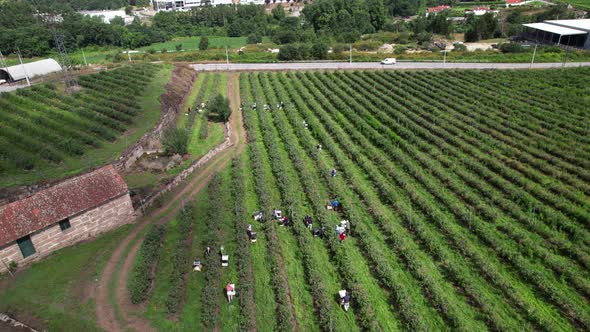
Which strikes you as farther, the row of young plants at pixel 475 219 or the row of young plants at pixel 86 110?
the row of young plants at pixel 86 110

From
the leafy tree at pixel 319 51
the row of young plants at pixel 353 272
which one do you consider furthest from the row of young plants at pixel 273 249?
the leafy tree at pixel 319 51

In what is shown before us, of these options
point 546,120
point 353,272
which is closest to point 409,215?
point 353,272

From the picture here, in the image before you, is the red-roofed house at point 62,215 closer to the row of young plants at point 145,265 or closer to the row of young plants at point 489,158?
the row of young plants at point 145,265

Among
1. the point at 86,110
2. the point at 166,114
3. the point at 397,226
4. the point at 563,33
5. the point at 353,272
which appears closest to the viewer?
the point at 353,272

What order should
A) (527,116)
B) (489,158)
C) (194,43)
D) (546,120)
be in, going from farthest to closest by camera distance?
(194,43) < (527,116) < (546,120) < (489,158)

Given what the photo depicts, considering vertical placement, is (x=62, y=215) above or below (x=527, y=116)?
above

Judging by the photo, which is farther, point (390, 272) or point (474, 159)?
point (474, 159)

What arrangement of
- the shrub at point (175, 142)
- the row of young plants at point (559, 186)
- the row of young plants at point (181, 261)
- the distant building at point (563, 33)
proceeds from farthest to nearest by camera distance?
the distant building at point (563, 33) < the shrub at point (175, 142) < the row of young plants at point (559, 186) < the row of young plants at point (181, 261)

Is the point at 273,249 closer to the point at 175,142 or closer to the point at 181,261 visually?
the point at 181,261
